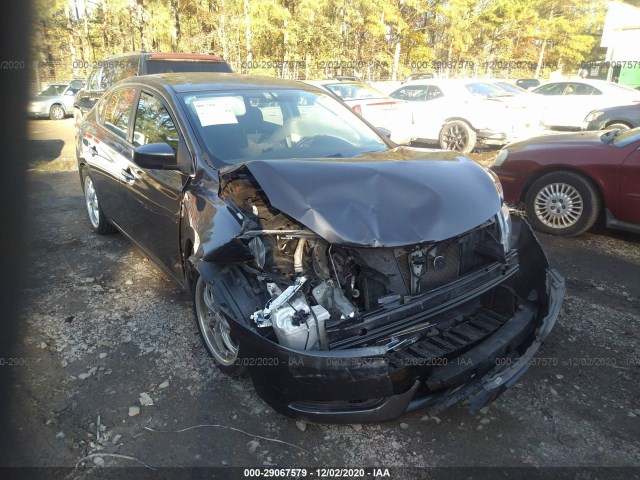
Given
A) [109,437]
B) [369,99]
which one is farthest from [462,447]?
[369,99]

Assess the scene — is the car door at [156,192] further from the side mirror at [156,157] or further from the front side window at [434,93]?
the front side window at [434,93]

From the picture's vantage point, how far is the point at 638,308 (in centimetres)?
356

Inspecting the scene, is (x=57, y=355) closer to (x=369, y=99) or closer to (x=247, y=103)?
(x=247, y=103)

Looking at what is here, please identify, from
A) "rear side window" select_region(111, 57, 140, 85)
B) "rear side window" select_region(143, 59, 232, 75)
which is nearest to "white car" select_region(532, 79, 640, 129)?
"rear side window" select_region(143, 59, 232, 75)

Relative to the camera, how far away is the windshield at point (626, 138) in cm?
469

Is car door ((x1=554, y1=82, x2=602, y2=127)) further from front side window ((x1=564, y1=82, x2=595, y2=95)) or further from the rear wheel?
the rear wheel

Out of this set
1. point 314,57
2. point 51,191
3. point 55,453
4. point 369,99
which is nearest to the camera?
point 55,453

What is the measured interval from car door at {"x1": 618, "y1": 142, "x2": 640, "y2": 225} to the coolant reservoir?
3892mm

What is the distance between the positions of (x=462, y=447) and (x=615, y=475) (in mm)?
679

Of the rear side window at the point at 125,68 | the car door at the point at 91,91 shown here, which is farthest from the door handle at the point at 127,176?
the car door at the point at 91,91

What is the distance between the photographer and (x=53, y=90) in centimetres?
1902

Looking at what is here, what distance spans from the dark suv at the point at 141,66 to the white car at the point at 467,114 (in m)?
4.38

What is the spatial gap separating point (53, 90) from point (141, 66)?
1378 centimetres

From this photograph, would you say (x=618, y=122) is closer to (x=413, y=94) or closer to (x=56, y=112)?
(x=413, y=94)
